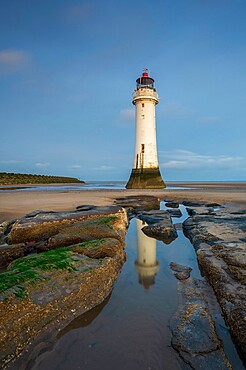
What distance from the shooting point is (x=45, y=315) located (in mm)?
2533

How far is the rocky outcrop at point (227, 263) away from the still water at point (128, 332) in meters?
0.15

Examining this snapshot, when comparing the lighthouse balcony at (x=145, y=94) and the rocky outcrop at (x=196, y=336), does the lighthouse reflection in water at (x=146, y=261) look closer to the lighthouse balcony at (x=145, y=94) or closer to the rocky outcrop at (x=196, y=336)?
the rocky outcrop at (x=196, y=336)

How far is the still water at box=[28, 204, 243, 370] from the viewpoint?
2.09m

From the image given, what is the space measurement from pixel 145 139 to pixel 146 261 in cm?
2077

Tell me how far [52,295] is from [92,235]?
2.50 m

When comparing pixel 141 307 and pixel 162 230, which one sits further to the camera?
pixel 162 230

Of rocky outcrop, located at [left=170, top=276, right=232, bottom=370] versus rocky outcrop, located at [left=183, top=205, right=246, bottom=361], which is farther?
rocky outcrop, located at [left=183, top=205, right=246, bottom=361]

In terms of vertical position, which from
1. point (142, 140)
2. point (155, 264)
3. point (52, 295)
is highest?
point (142, 140)

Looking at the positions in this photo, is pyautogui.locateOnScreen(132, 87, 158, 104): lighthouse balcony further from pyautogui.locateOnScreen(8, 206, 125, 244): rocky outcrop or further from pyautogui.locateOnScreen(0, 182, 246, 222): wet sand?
pyautogui.locateOnScreen(8, 206, 125, 244): rocky outcrop

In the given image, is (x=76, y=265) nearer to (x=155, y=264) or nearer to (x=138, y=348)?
(x=138, y=348)

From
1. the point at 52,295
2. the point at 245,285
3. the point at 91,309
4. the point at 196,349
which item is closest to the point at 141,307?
the point at 91,309

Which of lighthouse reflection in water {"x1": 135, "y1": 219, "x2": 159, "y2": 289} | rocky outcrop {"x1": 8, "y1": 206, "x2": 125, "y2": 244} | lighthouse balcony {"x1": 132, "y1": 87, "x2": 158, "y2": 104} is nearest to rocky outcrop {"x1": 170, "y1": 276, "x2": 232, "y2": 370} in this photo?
lighthouse reflection in water {"x1": 135, "y1": 219, "x2": 159, "y2": 289}

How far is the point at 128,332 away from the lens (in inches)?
98.6

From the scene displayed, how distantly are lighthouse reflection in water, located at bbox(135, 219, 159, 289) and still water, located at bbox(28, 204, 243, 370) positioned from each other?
18 mm
